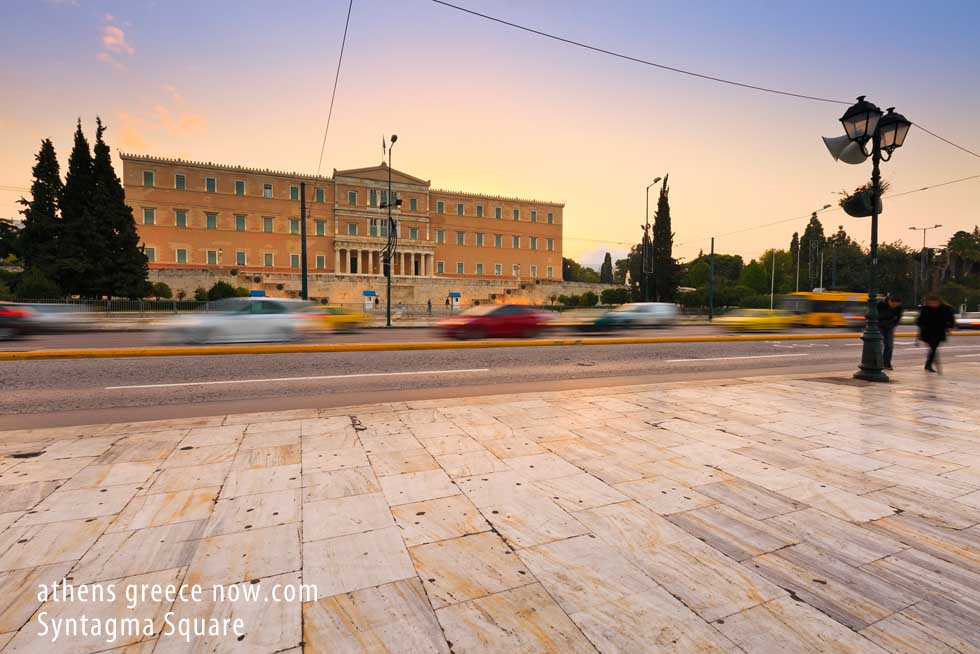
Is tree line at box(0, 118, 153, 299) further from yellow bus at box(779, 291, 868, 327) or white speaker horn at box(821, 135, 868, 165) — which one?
yellow bus at box(779, 291, 868, 327)

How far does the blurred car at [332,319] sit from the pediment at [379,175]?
48598mm

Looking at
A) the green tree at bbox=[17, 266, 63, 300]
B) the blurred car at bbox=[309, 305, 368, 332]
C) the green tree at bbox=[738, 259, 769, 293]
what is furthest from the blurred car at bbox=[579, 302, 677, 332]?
the green tree at bbox=[738, 259, 769, 293]

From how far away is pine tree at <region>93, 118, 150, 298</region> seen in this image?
3525 centimetres

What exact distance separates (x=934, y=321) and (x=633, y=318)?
11924mm

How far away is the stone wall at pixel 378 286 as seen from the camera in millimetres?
51250

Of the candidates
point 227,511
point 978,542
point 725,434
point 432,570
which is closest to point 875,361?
point 725,434

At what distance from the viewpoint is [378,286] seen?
58.1m

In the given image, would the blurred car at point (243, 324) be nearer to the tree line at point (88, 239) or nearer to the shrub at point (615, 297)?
the tree line at point (88, 239)

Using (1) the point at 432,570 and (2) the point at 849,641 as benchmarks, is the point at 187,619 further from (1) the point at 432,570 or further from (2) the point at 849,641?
(2) the point at 849,641

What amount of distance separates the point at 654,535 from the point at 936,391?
8.07 meters

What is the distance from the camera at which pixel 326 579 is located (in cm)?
230

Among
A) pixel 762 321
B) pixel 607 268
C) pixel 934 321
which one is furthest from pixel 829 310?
pixel 607 268

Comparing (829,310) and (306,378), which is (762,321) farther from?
(306,378)

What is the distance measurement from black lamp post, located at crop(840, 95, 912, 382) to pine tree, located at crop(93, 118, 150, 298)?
4470cm
